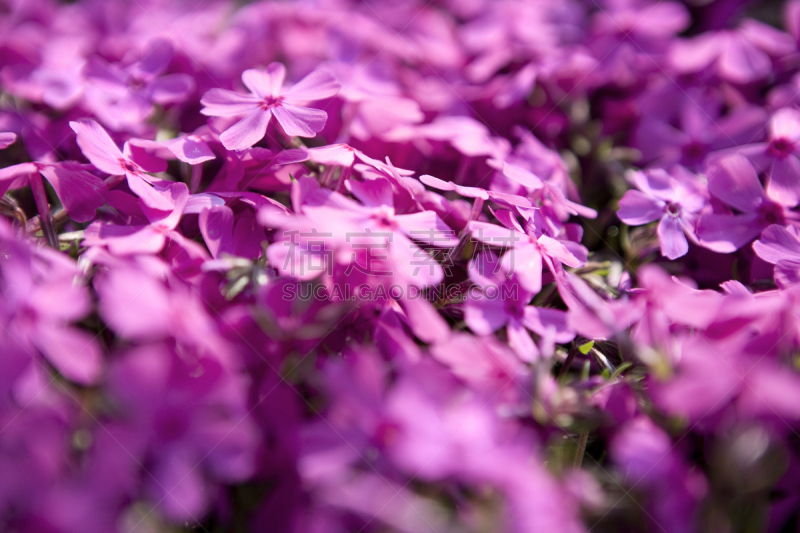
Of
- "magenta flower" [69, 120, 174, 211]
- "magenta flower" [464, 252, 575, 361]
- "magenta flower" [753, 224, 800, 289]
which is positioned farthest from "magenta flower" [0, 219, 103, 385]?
"magenta flower" [753, 224, 800, 289]

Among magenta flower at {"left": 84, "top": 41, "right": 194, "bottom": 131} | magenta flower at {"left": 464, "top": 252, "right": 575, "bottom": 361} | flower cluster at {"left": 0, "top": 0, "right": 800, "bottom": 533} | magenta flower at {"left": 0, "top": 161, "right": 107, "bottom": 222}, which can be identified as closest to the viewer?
flower cluster at {"left": 0, "top": 0, "right": 800, "bottom": 533}

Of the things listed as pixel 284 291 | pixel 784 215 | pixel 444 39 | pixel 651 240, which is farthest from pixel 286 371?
pixel 444 39

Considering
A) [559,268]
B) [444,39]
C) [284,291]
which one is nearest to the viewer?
[284,291]

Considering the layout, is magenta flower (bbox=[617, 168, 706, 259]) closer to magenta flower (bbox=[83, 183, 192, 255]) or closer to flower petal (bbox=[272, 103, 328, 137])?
flower petal (bbox=[272, 103, 328, 137])

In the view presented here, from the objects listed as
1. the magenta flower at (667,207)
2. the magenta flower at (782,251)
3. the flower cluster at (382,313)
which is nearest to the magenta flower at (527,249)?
the flower cluster at (382,313)

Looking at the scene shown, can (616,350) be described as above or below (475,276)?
below

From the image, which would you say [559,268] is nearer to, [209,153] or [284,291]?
[284,291]

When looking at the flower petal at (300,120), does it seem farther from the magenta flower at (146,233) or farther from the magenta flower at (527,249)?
the magenta flower at (527,249)
